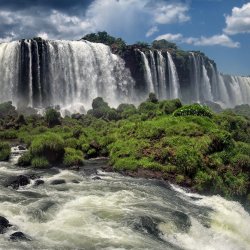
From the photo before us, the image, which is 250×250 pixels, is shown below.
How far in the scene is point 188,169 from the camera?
85.9ft

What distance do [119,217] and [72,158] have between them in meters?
11.1

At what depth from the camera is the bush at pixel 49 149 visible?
1107 inches

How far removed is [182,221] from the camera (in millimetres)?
18750

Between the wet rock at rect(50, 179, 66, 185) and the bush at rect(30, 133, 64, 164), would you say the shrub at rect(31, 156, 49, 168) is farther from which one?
the wet rock at rect(50, 179, 66, 185)

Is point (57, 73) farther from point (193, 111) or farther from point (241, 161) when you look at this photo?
point (241, 161)

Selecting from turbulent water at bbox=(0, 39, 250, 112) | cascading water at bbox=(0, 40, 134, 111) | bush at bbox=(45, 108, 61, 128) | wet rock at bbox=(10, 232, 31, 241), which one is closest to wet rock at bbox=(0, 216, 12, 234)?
wet rock at bbox=(10, 232, 31, 241)

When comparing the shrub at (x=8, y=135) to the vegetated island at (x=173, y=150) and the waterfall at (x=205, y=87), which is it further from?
the waterfall at (x=205, y=87)

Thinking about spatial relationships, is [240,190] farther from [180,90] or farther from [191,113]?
[180,90]

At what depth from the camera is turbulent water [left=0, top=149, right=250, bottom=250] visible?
1573 centimetres

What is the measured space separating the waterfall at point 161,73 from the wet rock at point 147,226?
56868mm

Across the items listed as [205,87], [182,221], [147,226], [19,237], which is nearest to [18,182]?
[19,237]

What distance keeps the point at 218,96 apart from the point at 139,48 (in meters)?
34.5

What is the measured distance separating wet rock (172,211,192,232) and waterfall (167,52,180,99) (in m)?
57.7

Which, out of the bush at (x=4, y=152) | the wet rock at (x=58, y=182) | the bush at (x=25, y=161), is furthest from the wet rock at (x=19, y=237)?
the bush at (x=4, y=152)
